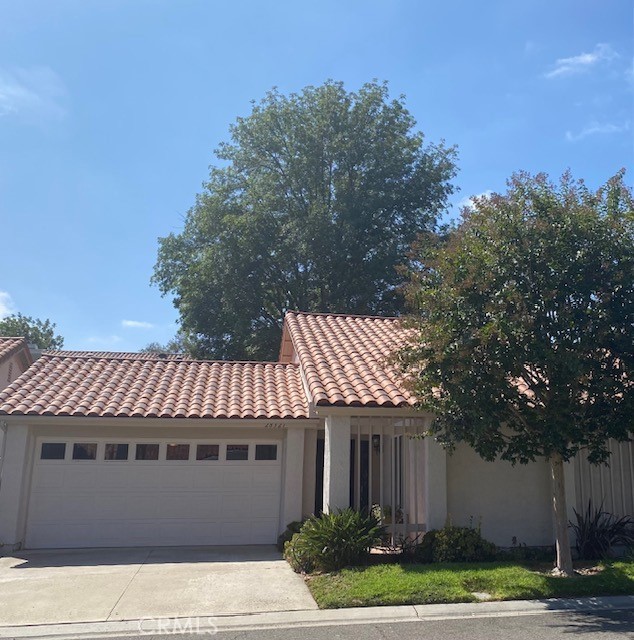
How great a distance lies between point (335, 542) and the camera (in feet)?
31.1

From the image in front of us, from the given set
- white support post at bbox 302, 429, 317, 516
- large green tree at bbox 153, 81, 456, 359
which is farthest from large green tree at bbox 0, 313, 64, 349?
white support post at bbox 302, 429, 317, 516

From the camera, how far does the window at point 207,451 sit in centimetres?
1295

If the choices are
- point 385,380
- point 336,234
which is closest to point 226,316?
point 336,234

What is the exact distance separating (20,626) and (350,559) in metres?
4.79

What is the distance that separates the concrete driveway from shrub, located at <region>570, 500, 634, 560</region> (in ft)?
17.4

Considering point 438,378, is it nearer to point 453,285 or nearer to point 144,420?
point 453,285

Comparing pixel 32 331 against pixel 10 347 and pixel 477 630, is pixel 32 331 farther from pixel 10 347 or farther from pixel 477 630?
pixel 477 630

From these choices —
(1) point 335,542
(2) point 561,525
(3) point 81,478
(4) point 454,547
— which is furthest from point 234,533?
(2) point 561,525

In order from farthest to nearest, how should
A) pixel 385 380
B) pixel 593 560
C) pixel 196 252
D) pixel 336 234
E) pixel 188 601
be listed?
1. pixel 196 252
2. pixel 336 234
3. pixel 385 380
4. pixel 593 560
5. pixel 188 601

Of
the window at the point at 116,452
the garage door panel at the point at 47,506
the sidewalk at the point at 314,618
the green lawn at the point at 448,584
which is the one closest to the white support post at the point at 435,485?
the green lawn at the point at 448,584

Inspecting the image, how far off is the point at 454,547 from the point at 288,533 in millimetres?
3580

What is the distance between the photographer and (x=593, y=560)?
403 inches

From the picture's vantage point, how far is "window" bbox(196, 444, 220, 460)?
12953 mm

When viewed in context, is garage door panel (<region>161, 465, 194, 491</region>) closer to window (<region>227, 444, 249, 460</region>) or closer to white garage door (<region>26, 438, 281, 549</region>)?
white garage door (<region>26, 438, 281, 549</region>)
